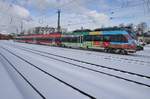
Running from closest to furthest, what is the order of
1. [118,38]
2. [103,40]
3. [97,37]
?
[118,38] < [103,40] < [97,37]

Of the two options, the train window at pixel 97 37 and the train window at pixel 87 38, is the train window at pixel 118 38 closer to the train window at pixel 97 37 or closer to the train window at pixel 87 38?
the train window at pixel 97 37

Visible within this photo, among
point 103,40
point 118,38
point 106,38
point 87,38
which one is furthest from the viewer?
point 87,38

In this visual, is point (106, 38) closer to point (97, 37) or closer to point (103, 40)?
point (103, 40)

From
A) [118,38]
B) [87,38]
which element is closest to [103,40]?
[118,38]

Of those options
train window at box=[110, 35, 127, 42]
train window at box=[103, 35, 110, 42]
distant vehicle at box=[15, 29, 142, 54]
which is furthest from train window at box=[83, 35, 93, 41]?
train window at box=[110, 35, 127, 42]

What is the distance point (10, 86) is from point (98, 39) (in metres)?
26.3

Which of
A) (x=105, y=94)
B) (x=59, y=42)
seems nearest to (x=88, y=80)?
(x=105, y=94)

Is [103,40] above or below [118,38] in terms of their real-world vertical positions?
below

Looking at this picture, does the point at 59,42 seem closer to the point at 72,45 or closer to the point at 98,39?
the point at 72,45

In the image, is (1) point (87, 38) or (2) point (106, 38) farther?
(1) point (87, 38)

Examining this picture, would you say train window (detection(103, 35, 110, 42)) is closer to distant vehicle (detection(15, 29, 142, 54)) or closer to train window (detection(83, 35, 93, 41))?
distant vehicle (detection(15, 29, 142, 54))

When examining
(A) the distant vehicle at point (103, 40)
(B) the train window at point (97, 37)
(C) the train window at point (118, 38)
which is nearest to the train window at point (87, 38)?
(A) the distant vehicle at point (103, 40)

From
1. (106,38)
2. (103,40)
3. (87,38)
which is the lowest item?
(103,40)

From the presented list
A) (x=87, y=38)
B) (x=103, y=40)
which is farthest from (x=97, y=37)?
(x=87, y=38)
